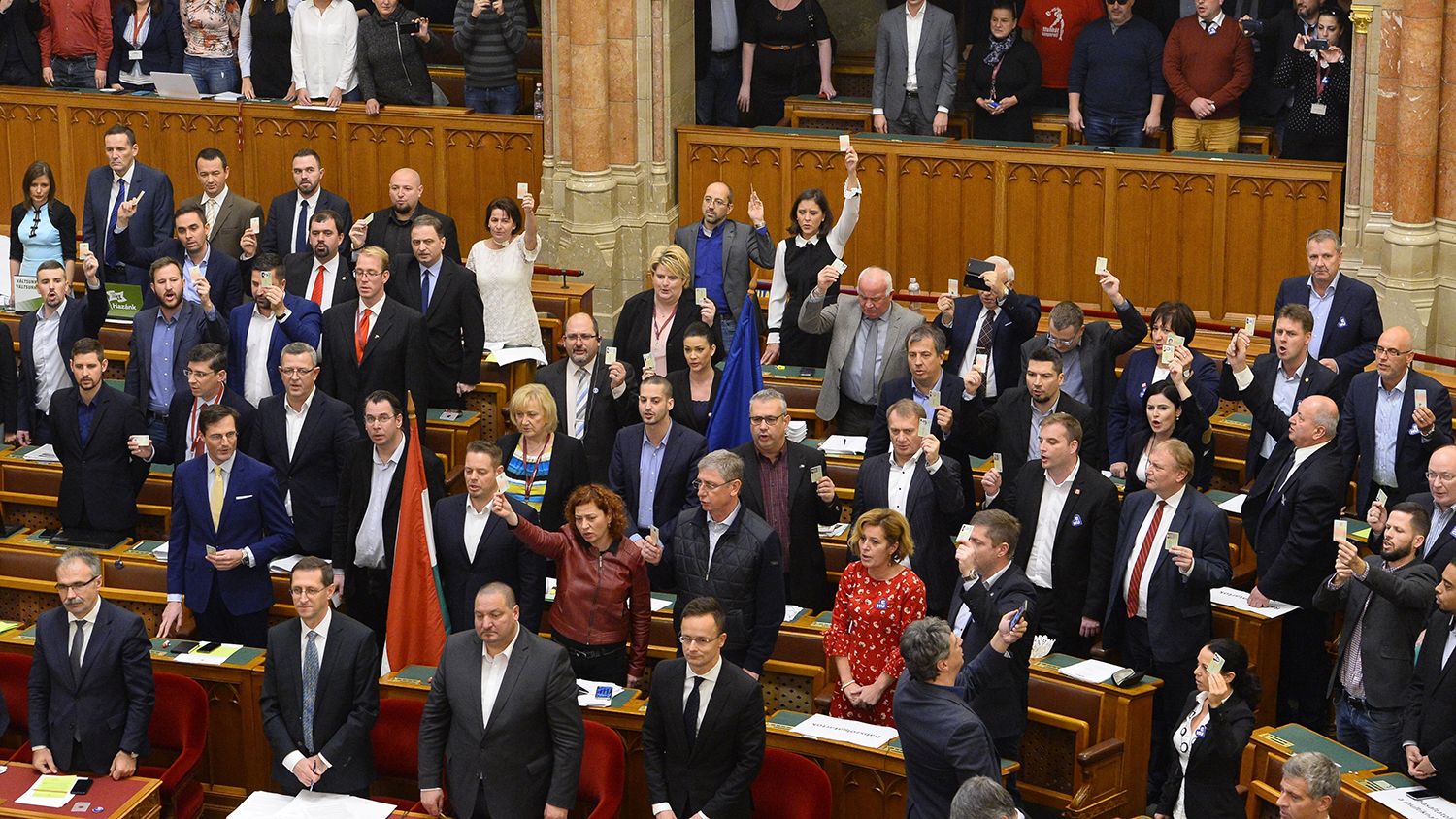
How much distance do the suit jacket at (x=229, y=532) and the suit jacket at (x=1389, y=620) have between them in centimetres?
456

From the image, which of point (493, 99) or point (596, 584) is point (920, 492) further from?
point (493, 99)

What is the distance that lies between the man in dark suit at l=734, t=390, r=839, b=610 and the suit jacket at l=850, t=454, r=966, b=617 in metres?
0.19

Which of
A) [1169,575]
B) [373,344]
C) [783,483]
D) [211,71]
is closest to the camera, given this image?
[1169,575]

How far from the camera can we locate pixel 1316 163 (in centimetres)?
1216

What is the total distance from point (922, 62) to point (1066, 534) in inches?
204

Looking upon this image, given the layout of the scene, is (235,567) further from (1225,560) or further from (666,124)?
(666,124)

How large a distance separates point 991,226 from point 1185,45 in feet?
5.22

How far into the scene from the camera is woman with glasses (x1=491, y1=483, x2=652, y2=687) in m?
8.38

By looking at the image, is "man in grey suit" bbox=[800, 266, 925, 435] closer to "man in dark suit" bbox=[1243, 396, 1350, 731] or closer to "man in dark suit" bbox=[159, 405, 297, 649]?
"man in dark suit" bbox=[1243, 396, 1350, 731]

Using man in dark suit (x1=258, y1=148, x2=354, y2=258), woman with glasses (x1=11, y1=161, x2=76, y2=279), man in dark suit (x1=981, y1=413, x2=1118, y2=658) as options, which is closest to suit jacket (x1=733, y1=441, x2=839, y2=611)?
man in dark suit (x1=981, y1=413, x2=1118, y2=658)

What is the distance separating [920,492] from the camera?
880 centimetres

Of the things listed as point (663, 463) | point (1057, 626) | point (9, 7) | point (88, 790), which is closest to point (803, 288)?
point (663, 463)

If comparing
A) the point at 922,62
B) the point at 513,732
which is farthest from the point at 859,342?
the point at 922,62

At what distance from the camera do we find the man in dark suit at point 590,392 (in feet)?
32.8
